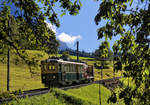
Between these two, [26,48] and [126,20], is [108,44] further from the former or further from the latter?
[26,48]

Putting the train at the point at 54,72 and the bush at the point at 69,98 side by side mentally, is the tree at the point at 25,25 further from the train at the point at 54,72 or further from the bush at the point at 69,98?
the train at the point at 54,72

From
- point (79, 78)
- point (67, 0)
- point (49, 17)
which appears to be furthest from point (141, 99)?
point (79, 78)

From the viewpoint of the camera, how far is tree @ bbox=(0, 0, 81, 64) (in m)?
5.25

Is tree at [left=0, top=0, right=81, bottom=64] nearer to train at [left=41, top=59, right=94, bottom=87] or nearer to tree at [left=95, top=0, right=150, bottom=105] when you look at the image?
tree at [left=95, top=0, right=150, bottom=105]

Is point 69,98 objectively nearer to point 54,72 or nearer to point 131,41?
point 54,72

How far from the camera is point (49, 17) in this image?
543 centimetres

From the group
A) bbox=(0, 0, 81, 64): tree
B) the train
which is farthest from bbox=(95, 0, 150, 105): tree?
the train

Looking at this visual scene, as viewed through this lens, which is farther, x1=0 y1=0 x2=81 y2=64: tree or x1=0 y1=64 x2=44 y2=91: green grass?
x1=0 y1=64 x2=44 y2=91: green grass

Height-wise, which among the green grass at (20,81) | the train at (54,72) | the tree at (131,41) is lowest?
the green grass at (20,81)

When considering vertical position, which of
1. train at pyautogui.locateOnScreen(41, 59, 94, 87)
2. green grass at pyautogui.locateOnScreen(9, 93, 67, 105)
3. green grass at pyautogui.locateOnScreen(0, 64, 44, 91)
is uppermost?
train at pyautogui.locateOnScreen(41, 59, 94, 87)

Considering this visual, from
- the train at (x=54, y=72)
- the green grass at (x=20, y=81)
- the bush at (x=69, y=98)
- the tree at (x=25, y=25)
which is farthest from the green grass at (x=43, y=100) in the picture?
the green grass at (x=20, y=81)

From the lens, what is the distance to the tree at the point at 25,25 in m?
5.25

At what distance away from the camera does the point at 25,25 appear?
572 centimetres

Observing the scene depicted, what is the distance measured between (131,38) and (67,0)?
205 centimetres
